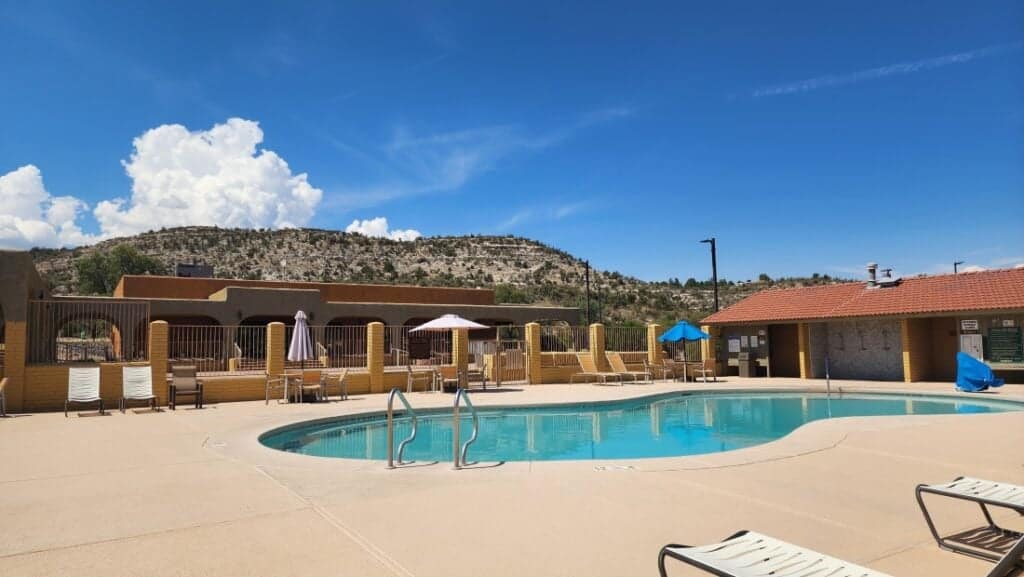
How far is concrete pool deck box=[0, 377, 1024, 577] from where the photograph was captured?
12.5 feet

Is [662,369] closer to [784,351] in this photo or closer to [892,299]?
[784,351]

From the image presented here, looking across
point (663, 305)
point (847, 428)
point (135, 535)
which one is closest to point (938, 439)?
point (847, 428)

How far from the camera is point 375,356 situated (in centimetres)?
1680

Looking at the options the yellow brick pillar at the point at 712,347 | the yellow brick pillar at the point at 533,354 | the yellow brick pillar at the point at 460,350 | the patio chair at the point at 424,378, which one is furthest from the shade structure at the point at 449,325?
the yellow brick pillar at the point at 712,347

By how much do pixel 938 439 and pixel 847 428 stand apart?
47.1 inches

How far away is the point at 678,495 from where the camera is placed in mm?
5355

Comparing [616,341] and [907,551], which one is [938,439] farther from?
[616,341]

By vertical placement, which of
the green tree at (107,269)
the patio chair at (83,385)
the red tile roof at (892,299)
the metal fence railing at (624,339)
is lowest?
the patio chair at (83,385)

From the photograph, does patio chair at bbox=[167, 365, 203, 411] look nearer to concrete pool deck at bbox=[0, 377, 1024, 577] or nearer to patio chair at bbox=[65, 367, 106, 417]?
patio chair at bbox=[65, 367, 106, 417]

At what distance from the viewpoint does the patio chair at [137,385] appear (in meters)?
12.8

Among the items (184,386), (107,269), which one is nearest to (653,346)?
(184,386)

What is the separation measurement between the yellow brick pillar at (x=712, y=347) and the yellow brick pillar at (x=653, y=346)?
1.71m

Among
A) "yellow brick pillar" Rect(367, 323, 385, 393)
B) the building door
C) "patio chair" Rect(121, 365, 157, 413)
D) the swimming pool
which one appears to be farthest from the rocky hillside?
"patio chair" Rect(121, 365, 157, 413)

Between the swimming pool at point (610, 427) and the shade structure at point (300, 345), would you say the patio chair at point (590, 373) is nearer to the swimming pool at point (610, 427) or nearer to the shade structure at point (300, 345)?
the swimming pool at point (610, 427)
